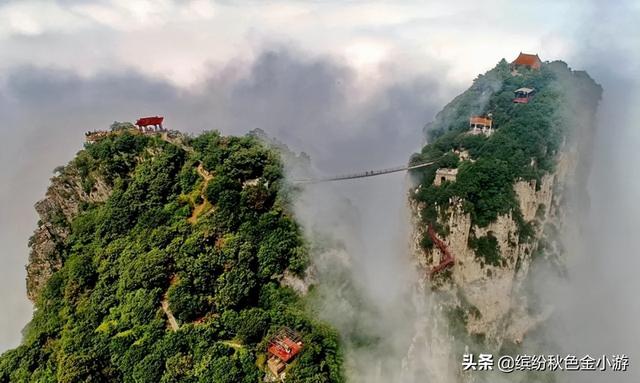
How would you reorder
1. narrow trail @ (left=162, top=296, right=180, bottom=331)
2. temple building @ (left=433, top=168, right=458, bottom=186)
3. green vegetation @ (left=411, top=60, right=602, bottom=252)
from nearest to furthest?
narrow trail @ (left=162, top=296, right=180, bottom=331), green vegetation @ (left=411, top=60, right=602, bottom=252), temple building @ (left=433, top=168, right=458, bottom=186)

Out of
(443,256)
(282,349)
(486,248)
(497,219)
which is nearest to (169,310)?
(282,349)

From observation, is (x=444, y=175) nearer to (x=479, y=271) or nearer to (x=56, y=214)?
(x=479, y=271)

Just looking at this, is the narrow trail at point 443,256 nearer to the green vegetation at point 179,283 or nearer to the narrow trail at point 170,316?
the green vegetation at point 179,283

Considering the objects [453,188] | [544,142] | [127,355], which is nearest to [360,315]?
[453,188]

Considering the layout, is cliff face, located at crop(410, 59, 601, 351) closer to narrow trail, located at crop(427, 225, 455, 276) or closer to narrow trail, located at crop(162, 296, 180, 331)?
narrow trail, located at crop(427, 225, 455, 276)

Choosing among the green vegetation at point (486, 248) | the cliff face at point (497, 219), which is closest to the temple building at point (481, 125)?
the cliff face at point (497, 219)

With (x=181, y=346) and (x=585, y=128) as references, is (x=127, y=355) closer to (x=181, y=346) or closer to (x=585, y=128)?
(x=181, y=346)

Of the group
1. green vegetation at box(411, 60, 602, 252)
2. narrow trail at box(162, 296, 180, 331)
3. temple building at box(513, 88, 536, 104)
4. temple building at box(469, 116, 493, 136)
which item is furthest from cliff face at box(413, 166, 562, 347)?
narrow trail at box(162, 296, 180, 331)
